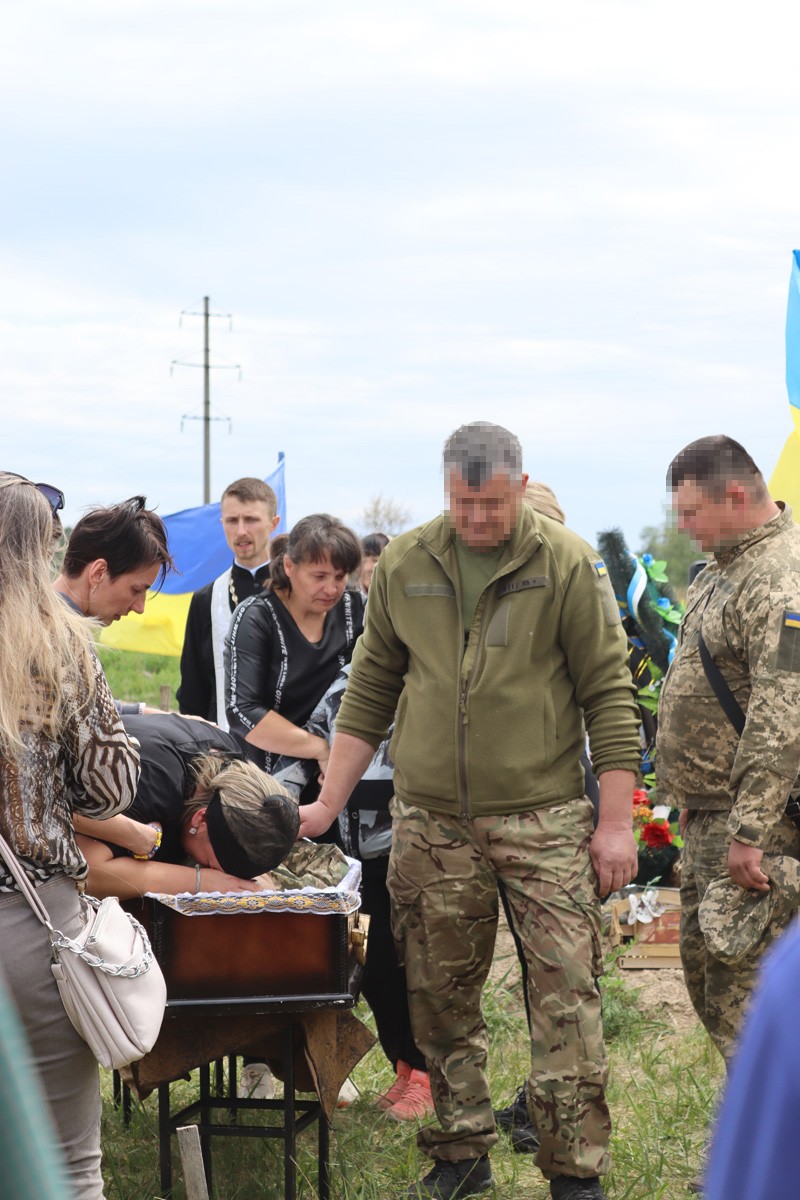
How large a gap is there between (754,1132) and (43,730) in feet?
6.44

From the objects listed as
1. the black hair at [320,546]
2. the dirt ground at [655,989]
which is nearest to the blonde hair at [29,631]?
the black hair at [320,546]

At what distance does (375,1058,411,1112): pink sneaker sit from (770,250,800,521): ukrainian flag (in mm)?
2856

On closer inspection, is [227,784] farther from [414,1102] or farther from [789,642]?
[414,1102]

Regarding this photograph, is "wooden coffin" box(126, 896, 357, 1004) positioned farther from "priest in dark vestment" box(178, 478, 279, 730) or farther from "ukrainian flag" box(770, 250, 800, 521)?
"ukrainian flag" box(770, 250, 800, 521)

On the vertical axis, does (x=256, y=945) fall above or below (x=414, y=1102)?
above

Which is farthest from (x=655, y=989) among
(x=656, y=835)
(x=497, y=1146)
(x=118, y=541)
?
(x=118, y=541)

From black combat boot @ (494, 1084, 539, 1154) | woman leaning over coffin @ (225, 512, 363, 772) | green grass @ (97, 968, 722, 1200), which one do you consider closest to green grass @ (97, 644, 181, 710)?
green grass @ (97, 968, 722, 1200)

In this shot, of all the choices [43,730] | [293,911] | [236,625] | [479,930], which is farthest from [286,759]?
[43,730]

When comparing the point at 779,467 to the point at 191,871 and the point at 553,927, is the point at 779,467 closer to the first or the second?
the point at 553,927

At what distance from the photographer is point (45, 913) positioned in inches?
95.3

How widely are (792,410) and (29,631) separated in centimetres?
455

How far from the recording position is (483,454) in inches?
138

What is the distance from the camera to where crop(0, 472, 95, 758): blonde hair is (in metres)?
2.40

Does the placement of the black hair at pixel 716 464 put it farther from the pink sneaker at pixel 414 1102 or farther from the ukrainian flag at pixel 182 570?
the ukrainian flag at pixel 182 570
